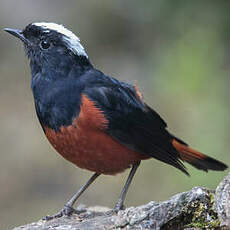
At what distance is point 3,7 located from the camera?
42.1ft

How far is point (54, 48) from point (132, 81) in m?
5.35

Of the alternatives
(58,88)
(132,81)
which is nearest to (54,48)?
(58,88)

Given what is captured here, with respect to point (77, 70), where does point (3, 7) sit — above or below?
above

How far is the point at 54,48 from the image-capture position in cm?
612

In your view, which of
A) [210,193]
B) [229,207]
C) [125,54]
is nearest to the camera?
[229,207]

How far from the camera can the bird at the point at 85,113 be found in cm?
567

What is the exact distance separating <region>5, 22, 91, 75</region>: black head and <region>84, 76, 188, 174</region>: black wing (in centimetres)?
38

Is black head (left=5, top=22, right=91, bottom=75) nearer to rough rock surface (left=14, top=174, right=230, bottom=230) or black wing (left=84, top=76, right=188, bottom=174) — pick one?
black wing (left=84, top=76, right=188, bottom=174)

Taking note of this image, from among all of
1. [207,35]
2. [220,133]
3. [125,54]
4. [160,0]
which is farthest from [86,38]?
[220,133]

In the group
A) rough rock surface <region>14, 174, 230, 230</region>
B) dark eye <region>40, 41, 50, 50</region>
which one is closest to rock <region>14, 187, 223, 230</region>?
rough rock surface <region>14, 174, 230, 230</region>

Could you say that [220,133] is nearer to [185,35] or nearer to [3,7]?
[185,35]

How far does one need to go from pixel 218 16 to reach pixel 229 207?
716 cm

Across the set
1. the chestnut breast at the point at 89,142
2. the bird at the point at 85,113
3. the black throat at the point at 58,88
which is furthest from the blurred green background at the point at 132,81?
the black throat at the point at 58,88

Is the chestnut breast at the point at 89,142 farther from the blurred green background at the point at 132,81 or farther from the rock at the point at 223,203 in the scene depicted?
the blurred green background at the point at 132,81
